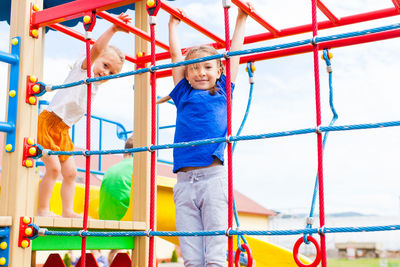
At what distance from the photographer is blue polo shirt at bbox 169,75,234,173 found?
79.6 inches

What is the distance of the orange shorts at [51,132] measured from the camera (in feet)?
9.27

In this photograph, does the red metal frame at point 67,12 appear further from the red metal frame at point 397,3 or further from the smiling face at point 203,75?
the red metal frame at point 397,3

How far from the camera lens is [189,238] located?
2029mm

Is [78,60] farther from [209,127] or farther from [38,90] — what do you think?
[209,127]

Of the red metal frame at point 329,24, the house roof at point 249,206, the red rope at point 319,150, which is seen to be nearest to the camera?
the red rope at point 319,150

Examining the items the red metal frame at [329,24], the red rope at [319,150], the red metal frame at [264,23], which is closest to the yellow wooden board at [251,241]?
the red metal frame at [264,23]

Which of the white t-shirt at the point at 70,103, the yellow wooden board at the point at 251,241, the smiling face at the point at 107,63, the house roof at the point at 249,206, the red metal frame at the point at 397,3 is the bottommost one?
the yellow wooden board at the point at 251,241

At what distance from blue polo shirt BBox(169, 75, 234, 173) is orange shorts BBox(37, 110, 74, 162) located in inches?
38.6

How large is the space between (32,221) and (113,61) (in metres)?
1.13

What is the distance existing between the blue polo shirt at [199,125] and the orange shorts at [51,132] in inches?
38.6

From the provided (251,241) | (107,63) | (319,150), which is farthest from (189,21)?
(251,241)

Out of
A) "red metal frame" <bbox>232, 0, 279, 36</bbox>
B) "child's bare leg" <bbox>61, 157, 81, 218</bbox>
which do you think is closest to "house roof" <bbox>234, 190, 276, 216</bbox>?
"child's bare leg" <bbox>61, 157, 81, 218</bbox>

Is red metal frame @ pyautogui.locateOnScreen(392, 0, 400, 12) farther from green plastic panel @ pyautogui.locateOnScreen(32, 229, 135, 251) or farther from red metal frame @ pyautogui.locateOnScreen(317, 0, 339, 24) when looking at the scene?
green plastic panel @ pyautogui.locateOnScreen(32, 229, 135, 251)

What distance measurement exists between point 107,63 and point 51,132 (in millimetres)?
508
